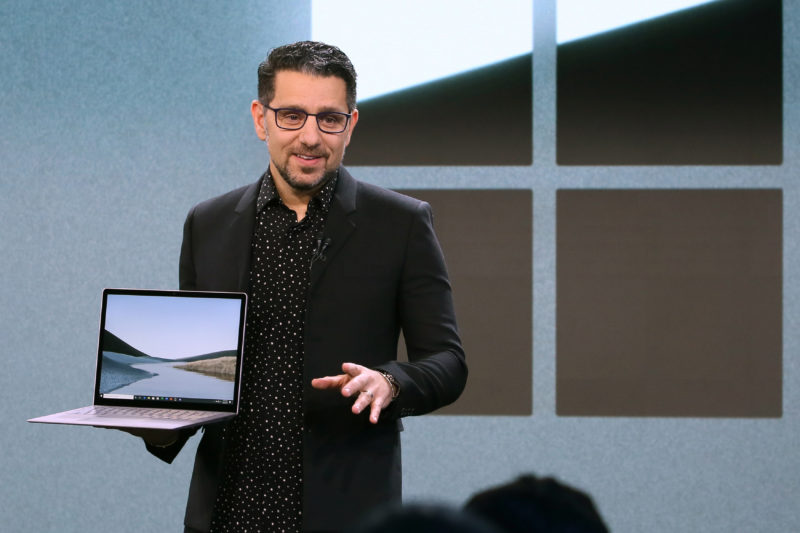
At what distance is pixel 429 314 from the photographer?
59.0 inches

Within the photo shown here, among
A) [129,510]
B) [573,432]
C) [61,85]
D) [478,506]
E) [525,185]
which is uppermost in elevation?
[61,85]

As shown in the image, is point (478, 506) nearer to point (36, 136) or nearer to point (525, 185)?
point (525, 185)

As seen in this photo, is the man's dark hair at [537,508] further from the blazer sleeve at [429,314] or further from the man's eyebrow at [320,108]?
the man's eyebrow at [320,108]

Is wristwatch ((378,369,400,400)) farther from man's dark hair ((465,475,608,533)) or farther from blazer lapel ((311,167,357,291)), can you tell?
man's dark hair ((465,475,608,533))

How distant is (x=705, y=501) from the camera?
123 inches

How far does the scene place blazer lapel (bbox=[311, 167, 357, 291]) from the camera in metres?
1.48

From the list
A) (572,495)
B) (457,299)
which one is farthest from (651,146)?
(572,495)

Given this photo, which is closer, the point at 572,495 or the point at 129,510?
the point at 572,495

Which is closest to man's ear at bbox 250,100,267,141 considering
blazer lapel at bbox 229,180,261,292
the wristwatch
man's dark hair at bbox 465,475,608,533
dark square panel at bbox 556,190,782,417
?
blazer lapel at bbox 229,180,261,292

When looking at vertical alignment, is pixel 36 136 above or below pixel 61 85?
below

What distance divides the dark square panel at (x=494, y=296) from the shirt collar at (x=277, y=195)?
157 centimetres

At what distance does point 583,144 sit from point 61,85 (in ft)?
6.58

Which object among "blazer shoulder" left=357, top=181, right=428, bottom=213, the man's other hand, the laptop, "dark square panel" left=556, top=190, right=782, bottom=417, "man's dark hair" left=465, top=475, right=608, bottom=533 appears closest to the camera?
"man's dark hair" left=465, top=475, right=608, bottom=533

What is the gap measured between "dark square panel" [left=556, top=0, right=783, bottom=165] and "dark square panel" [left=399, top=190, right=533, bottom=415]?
43cm
